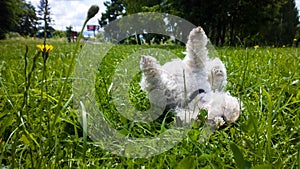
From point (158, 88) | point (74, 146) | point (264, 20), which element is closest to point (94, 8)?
point (74, 146)

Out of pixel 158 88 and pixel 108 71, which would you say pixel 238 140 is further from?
pixel 108 71

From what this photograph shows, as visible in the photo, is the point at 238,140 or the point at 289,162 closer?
the point at 289,162

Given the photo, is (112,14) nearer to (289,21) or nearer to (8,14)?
(8,14)

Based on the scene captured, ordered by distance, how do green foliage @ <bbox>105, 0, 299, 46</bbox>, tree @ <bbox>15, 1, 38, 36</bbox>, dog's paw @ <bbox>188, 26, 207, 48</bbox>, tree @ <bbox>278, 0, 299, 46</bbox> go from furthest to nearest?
tree @ <bbox>278, 0, 299, 46</bbox>, green foliage @ <bbox>105, 0, 299, 46</bbox>, dog's paw @ <bbox>188, 26, 207, 48</bbox>, tree @ <bbox>15, 1, 38, 36</bbox>

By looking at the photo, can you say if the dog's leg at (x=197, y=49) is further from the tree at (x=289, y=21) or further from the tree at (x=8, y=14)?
the tree at (x=289, y=21)

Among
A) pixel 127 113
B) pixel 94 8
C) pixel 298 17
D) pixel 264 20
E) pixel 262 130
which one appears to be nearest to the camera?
pixel 94 8

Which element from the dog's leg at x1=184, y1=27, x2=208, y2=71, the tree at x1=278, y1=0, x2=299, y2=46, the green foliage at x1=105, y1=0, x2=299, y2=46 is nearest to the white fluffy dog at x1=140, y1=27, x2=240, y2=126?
the dog's leg at x1=184, y1=27, x2=208, y2=71

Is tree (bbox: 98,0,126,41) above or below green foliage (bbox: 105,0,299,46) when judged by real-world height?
below

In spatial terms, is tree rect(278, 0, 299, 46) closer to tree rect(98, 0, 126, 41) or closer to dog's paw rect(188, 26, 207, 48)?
tree rect(98, 0, 126, 41)

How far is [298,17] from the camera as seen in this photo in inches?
1089

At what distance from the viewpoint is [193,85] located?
1187 mm

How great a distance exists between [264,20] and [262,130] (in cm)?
1583

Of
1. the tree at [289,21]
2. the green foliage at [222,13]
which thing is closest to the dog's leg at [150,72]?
Result: the green foliage at [222,13]

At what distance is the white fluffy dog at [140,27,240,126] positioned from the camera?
106 cm
